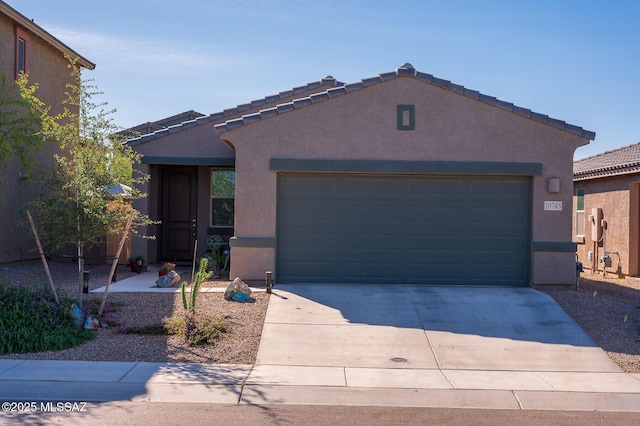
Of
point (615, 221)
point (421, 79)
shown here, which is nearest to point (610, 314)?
point (421, 79)

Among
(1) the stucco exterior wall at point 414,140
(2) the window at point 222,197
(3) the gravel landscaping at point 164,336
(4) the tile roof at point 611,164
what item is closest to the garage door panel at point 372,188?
(1) the stucco exterior wall at point 414,140

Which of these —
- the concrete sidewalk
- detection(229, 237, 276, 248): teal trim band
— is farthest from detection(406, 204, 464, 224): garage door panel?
detection(229, 237, 276, 248): teal trim band

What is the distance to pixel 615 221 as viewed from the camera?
60.2 ft

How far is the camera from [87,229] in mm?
10875

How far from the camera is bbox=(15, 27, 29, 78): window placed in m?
17.2

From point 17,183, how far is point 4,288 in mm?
7166

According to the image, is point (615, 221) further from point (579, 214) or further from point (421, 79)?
point (421, 79)

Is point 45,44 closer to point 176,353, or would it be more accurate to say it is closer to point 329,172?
point 329,172

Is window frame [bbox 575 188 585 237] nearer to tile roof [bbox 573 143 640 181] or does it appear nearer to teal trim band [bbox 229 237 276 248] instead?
tile roof [bbox 573 143 640 181]

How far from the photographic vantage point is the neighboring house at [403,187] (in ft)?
45.1

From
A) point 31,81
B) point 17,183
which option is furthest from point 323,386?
point 31,81

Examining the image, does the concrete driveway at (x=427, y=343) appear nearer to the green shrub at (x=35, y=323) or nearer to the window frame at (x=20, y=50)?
the green shrub at (x=35, y=323)

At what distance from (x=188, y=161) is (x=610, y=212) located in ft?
38.2

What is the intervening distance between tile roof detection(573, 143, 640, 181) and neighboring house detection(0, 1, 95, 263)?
14.8 meters
